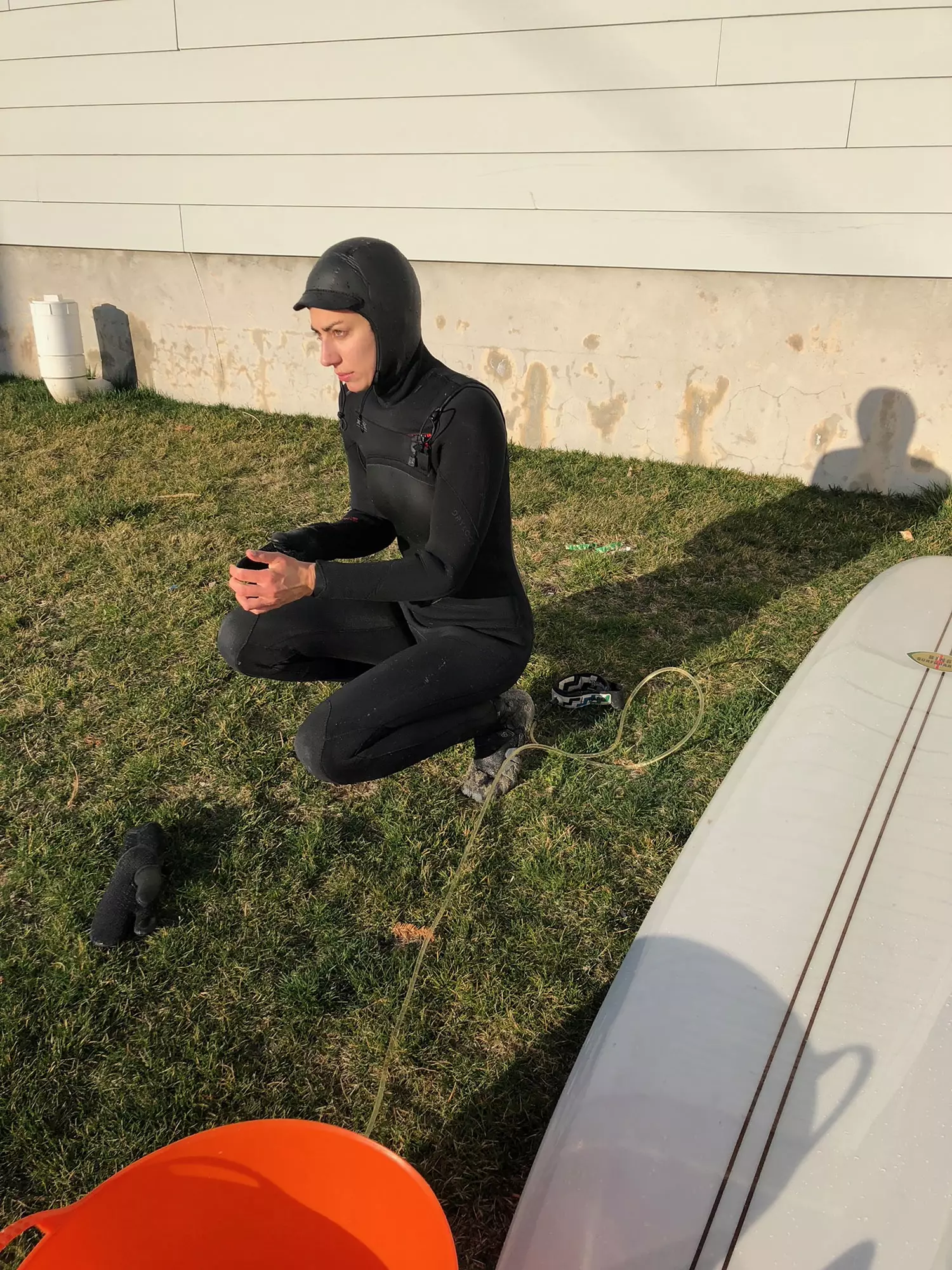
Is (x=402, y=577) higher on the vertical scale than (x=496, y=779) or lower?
higher

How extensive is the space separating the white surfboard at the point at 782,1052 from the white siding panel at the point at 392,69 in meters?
4.58

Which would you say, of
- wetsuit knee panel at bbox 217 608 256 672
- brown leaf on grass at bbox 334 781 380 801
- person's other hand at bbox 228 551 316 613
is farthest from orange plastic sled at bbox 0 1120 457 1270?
wetsuit knee panel at bbox 217 608 256 672

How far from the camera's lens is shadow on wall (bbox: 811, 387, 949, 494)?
5.51m

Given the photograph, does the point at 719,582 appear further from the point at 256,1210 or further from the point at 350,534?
the point at 256,1210

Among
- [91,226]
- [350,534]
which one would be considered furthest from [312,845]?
[91,226]

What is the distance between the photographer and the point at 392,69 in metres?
6.01

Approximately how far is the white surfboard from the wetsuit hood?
1469mm

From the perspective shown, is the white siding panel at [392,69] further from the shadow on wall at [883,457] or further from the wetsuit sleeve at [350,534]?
the wetsuit sleeve at [350,534]

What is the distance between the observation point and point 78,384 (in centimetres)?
755

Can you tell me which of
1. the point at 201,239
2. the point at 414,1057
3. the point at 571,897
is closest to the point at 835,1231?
the point at 414,1057

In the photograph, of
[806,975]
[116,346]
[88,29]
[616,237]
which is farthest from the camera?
[116,346]

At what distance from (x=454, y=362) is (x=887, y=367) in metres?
2.82

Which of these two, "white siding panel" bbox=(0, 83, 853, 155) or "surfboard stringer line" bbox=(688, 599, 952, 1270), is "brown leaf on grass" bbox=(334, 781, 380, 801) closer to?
"surfboard stringer line" bbox=(688, 599, 952, 1270)

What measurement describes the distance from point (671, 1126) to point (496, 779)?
148 centimetres
